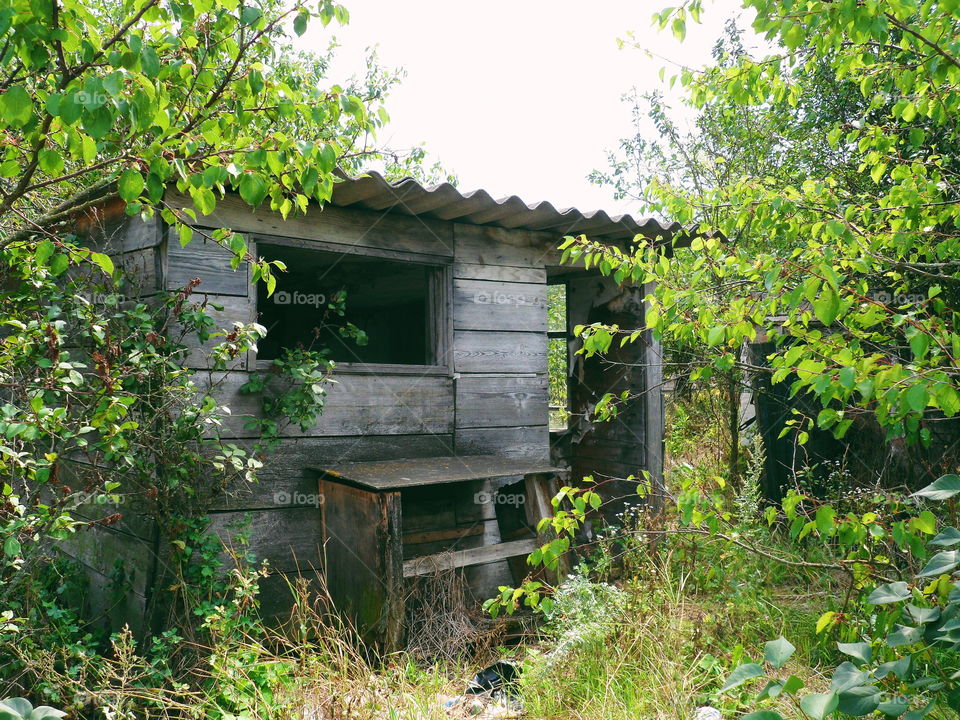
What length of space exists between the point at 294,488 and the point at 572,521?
241cm

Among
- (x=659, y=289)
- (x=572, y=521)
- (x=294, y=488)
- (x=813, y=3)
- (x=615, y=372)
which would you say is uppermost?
(x=813, y=3)

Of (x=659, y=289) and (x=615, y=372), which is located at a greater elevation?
(x=659, y=289)

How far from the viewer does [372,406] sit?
4770 millimetres

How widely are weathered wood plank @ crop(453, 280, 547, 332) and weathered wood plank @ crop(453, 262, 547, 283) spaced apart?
39 mm

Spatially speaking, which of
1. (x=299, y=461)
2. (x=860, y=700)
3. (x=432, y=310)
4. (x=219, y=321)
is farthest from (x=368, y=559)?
(x=860, y=700)

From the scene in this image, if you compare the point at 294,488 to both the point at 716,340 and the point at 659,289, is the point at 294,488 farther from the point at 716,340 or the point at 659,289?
the point at 716,340

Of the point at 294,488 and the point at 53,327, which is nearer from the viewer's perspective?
the point at 53,327

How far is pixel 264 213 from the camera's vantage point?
14.4 ft

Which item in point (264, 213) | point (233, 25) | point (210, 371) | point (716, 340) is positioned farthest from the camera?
point (264, 213)

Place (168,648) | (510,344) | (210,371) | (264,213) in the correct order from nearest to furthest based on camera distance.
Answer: (168,648)
(210,371)
(264,213)
(510,344)

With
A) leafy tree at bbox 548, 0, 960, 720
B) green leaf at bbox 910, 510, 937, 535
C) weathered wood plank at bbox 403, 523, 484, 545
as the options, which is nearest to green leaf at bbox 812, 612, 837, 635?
leafy tree at bbox 548, 0, 960, 720

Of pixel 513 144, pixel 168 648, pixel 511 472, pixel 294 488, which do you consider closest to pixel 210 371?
pixel 294 488

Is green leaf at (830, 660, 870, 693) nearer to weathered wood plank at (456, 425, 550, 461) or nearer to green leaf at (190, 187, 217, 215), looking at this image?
green leaf at (190, 187, 217, 215)

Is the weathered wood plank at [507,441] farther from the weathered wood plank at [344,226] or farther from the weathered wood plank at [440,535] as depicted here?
the weathered wood plank at [344,226]
